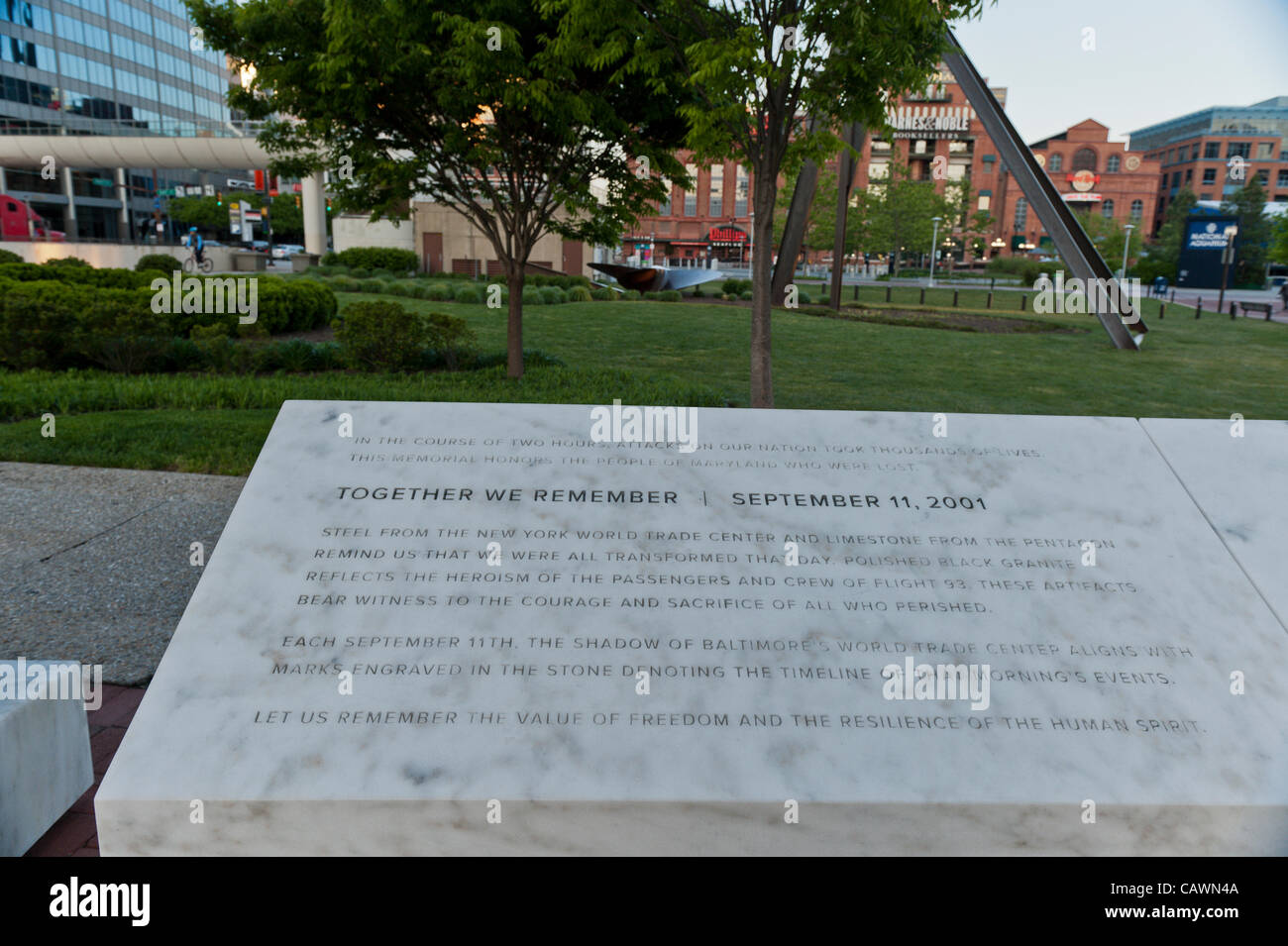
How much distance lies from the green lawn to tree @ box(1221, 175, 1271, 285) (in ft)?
152


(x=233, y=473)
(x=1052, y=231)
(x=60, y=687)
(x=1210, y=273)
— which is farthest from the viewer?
(x=1210, y=273)

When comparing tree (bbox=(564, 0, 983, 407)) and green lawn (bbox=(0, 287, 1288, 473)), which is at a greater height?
tree (bbox=(564, 0, 983, 407))

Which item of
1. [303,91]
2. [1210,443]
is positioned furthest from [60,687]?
[303,91]

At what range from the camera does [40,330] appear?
460 inches

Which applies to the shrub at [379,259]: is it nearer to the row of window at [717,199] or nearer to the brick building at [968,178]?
the brick building at [968,178]

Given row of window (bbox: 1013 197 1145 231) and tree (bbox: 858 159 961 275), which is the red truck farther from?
row of window (bbox: 1013 197 1145 231)

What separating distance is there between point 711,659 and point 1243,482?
2434 millimetres

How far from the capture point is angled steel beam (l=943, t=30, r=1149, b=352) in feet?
65.7

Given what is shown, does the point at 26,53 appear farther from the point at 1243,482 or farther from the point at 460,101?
the point at 1243,482

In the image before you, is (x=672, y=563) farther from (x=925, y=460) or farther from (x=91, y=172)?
(x=91, y=172)

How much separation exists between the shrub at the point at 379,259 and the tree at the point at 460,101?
82.8 ft
